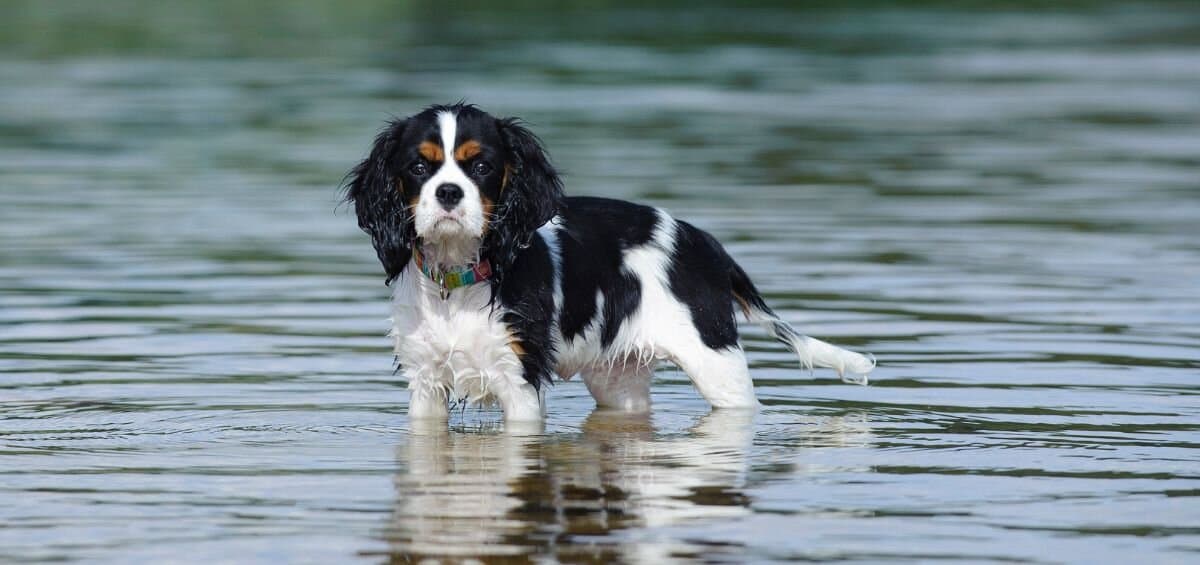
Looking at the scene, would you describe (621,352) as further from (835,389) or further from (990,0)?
(990,0)

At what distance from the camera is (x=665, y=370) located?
10.8 m

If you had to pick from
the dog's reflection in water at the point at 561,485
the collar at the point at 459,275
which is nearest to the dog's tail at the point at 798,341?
the dog's reflection in water at the point at 561,485

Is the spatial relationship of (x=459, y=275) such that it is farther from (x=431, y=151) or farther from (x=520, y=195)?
(x=431, y=151)

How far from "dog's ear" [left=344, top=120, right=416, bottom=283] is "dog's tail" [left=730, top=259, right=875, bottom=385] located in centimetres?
180

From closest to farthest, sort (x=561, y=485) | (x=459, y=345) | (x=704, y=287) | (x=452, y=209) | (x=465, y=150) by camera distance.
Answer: (x=561, y=485)
(x=452, y=209)
(x=465, y=150)
(x=459, y=345)
(x=704, y=287)

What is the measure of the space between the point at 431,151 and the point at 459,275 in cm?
56

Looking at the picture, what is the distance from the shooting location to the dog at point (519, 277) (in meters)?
8.27

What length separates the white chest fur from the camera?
8.53 m

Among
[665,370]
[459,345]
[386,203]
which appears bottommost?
[665,370]

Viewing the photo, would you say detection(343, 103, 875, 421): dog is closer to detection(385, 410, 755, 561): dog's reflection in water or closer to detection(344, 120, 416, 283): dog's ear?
detection(344, 120, 416, 283): dog's ear

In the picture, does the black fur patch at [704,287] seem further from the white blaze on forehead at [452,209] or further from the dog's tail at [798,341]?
the white blaze on forehead at [452,209]

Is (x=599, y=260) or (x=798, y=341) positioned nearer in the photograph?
(x=599, y=260)

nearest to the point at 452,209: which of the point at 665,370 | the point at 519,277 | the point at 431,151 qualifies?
the point at 431,151

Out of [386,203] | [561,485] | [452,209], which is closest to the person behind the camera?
[561,485]
